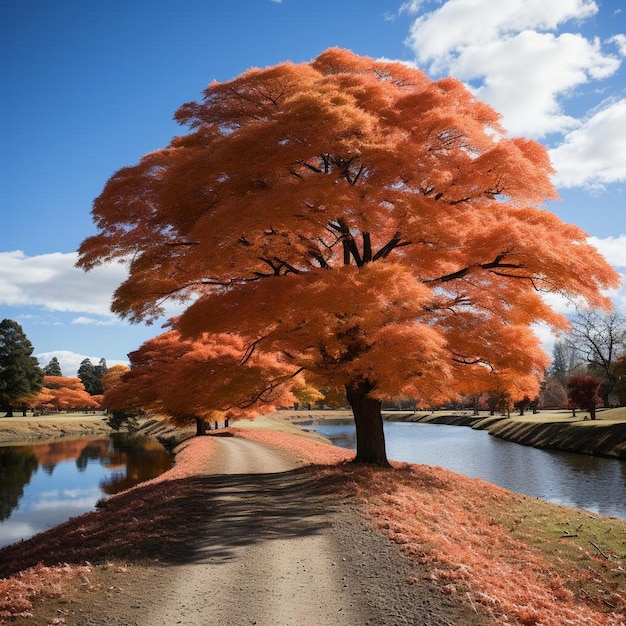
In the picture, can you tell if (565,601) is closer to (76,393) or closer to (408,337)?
(408,337)

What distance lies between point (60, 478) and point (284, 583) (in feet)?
91.5

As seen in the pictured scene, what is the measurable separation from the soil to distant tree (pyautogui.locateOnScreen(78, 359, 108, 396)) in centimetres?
12493

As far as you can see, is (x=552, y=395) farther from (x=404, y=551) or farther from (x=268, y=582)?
(x=268, y=582)

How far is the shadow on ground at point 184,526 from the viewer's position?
933 cm

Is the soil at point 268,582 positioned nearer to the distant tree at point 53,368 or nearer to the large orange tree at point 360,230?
the large orange tree at point 360,230

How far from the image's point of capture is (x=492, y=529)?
39.6 ft

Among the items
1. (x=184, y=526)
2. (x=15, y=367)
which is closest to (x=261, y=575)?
(x=184, y=526)

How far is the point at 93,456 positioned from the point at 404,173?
3888cm

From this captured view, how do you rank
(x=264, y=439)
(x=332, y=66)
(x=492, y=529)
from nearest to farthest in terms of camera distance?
(x=492, y=529) < (x=332, y=66) < (x=264, y=439)

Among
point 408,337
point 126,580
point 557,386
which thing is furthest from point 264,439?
point 557,386

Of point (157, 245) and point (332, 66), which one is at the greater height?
point (332, 66)

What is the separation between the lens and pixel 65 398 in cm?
9956

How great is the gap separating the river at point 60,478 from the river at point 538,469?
18.1 m

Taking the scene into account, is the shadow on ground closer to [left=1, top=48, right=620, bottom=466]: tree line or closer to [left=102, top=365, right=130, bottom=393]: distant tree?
[left=1, top=48, right=620, bottom=466]: tree line
